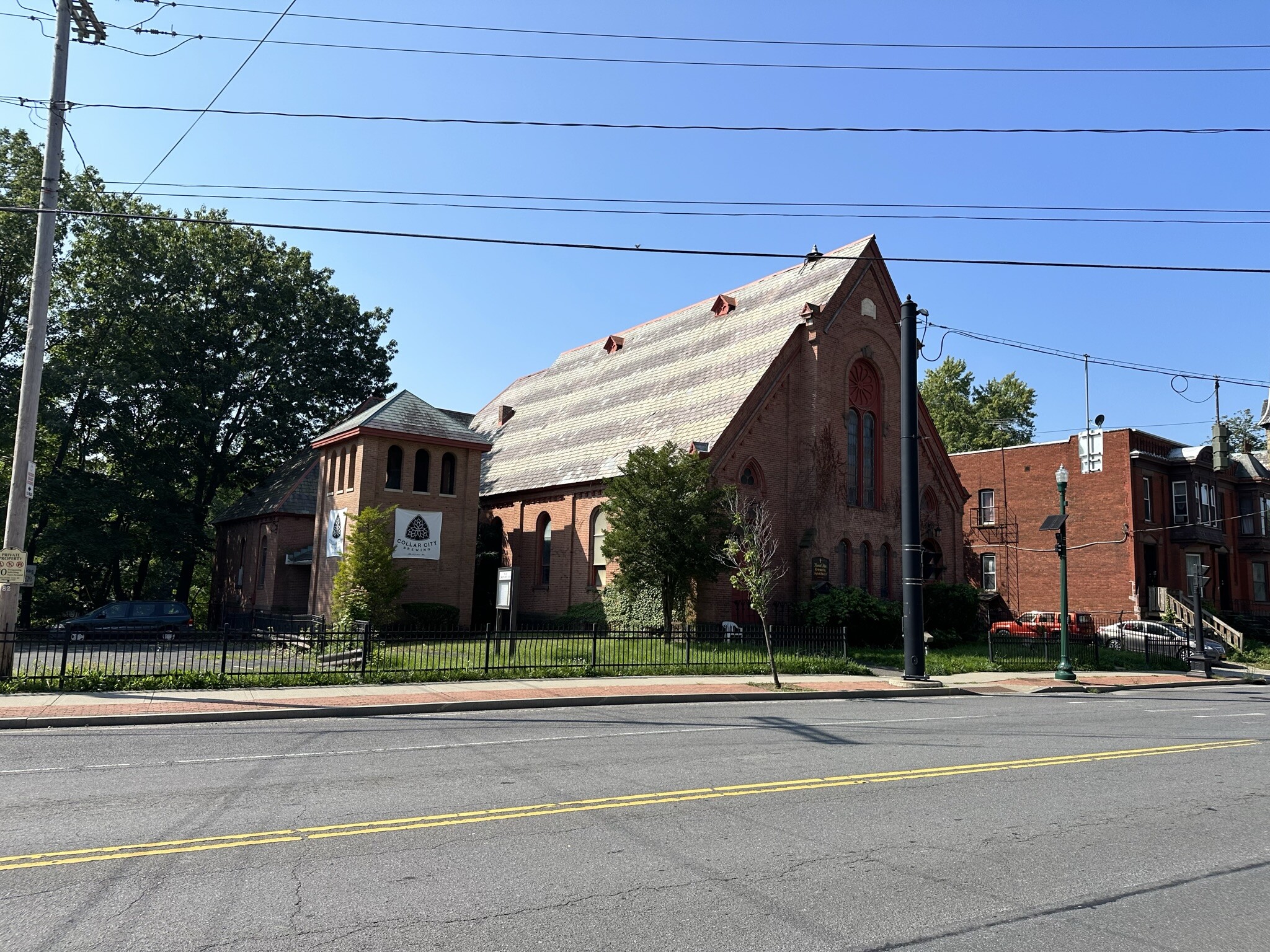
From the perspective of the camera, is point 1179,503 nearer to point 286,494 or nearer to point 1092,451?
point 1092,451

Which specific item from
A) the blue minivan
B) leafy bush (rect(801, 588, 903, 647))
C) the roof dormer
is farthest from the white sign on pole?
the roof dormer

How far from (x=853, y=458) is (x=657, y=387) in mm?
8992

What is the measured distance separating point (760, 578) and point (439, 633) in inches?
295

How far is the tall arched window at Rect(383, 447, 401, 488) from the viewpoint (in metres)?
31.8

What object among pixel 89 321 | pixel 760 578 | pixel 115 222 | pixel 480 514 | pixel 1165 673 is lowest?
pixel 1165 673

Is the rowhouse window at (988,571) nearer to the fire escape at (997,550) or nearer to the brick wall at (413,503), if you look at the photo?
the fire escape at (997,550)

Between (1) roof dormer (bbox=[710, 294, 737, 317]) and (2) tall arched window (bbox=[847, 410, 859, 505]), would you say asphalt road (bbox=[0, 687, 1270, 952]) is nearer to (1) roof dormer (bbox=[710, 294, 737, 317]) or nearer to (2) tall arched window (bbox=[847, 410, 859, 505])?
(2) tall arched window (bbox=[847, 410, 859, 505])

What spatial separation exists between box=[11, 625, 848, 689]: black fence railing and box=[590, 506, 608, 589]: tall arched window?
6.61 metres

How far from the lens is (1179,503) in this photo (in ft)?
144

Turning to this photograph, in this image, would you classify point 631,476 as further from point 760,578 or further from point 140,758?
point 140,758

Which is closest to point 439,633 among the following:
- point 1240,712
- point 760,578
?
point 760,578

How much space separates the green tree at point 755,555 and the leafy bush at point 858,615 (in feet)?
5.56

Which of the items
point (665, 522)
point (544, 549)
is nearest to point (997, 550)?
point (544, 549)

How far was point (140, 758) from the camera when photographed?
10320 mm
